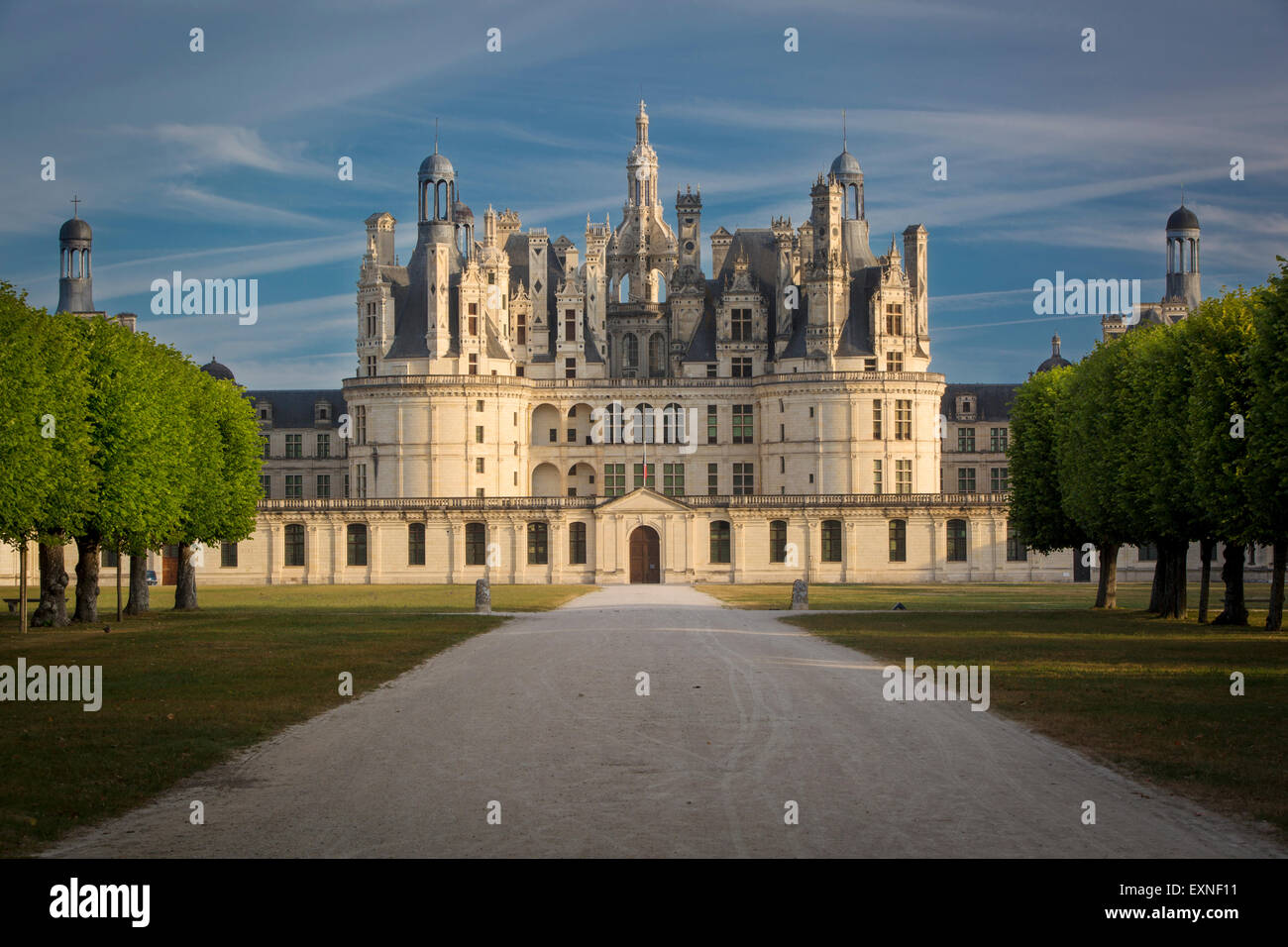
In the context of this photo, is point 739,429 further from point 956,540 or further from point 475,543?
point 475,543

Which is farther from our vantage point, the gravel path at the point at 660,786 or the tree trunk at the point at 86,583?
the tree trunk at the point at 86,583

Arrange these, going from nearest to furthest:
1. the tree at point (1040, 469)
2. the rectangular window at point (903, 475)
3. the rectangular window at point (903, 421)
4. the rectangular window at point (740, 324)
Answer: the tree at point (1040, 469) < the rectangular window at point (903, 475) < the rectangular window at point (903, 421) < the rectangular window at point (740, 324)

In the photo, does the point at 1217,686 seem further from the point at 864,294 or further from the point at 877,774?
the point at 864,294

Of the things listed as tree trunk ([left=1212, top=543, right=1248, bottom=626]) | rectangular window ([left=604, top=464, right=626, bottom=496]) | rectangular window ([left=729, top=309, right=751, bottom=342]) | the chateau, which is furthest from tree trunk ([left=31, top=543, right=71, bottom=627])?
rectangular window ([left=729, top=309, right=751, bottom=342])

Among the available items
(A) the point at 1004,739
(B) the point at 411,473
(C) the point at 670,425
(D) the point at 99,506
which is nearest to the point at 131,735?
(A) the point at 1004,739

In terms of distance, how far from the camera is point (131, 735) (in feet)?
67.1

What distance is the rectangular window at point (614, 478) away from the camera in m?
98.9

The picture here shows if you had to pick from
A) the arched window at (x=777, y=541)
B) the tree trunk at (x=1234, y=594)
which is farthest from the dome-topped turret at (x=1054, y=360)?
the tree trunk at (x=1234, y=594)

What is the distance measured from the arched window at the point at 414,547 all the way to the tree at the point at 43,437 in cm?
4196

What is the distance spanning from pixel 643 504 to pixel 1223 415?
1950 inches

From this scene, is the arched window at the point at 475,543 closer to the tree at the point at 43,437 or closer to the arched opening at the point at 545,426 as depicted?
the arched opening at the point at 545,426

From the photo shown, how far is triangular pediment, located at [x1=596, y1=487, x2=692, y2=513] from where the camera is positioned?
85.6 meters
